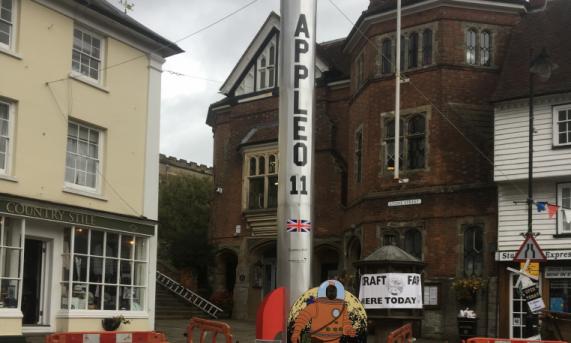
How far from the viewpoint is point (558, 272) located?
2630cm

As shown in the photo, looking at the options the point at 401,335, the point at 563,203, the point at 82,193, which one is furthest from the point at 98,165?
the point at 563,203

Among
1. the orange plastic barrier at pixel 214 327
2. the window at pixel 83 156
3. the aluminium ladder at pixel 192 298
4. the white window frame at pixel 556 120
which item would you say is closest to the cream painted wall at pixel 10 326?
the window at pixel 83 156

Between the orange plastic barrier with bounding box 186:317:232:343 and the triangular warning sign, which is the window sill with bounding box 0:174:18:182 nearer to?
the orange plastic barrier with bounding box 186:317:232:343

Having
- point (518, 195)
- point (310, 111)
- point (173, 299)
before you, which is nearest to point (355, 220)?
point (518, 195)

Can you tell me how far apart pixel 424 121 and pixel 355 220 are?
4.77 meters

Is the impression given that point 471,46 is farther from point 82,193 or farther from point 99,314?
point 99,314

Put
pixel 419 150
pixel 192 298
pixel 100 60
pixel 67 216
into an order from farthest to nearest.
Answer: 1. pixel 192 298
2. pixel 419 150
3. pixel 100 60
4. pixel 67 216

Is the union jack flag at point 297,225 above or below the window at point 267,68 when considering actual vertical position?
below

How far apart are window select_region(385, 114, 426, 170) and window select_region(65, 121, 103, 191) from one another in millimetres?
11196

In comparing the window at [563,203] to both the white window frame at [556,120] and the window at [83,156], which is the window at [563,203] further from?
the window at [83,156]

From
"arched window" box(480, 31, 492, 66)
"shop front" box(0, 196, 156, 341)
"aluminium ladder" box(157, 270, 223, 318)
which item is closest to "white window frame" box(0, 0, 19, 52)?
"shop front" box(0, 196, 156, 341)

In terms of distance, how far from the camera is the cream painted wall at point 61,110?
20656mm

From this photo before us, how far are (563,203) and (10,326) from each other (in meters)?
16.8

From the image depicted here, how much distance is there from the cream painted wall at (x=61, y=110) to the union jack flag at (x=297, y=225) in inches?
342
